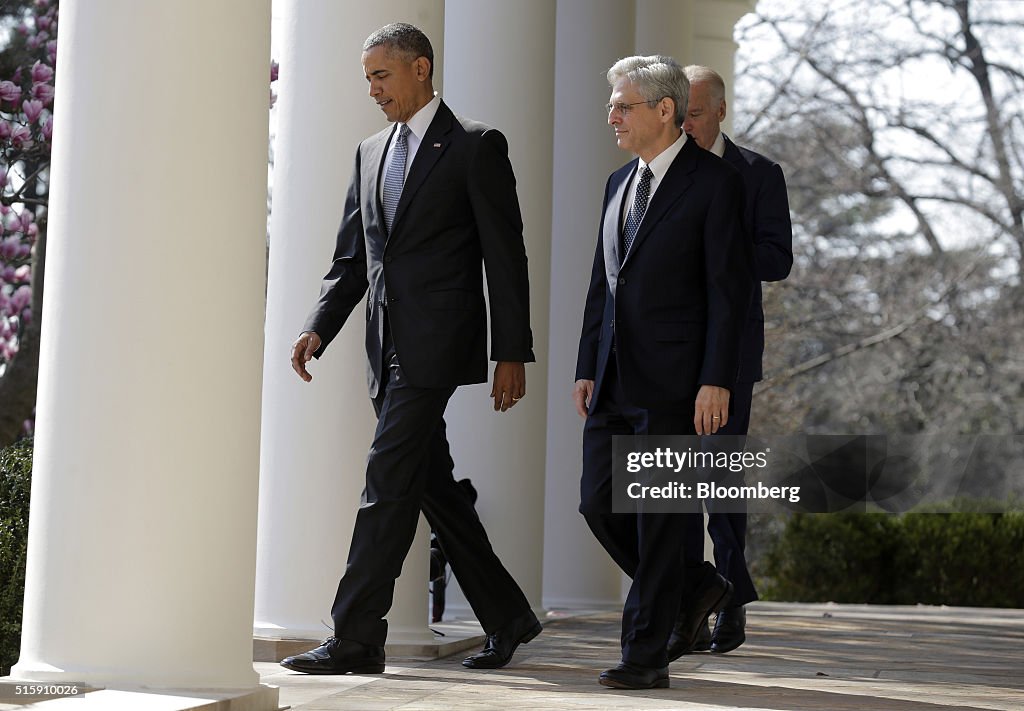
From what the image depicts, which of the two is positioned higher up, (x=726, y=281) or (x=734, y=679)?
(x=726, y=281)

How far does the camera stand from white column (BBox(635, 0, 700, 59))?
1227 cm

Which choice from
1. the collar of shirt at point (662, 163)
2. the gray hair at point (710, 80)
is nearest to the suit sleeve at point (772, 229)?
the gray hair at point (710, 80)

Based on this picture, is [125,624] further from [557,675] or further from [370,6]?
[370,6]

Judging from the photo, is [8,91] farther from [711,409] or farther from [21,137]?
[711,409]

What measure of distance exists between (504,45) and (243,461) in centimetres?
489

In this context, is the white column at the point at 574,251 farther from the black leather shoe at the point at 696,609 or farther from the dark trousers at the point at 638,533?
the dark trousers at the point at 638,533

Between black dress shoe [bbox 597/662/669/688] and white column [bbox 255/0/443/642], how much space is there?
1328 millimetres

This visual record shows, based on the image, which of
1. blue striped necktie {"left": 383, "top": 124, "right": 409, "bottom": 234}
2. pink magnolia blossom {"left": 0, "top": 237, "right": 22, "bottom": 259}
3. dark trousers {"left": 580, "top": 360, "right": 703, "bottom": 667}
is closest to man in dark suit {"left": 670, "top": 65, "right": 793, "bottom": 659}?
dark trousers {"left": 580, "top": 360, "right": 703, "bottom": 667}

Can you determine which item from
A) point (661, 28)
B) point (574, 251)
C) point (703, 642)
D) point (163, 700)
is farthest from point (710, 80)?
point (661, 28)

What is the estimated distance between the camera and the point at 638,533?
18.2 ft

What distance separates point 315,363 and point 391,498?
3.10 feet

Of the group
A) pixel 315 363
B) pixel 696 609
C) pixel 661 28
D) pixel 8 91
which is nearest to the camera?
pixel 696 609

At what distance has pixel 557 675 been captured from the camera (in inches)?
227

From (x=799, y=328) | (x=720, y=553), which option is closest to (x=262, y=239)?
(x=720, y=553)
